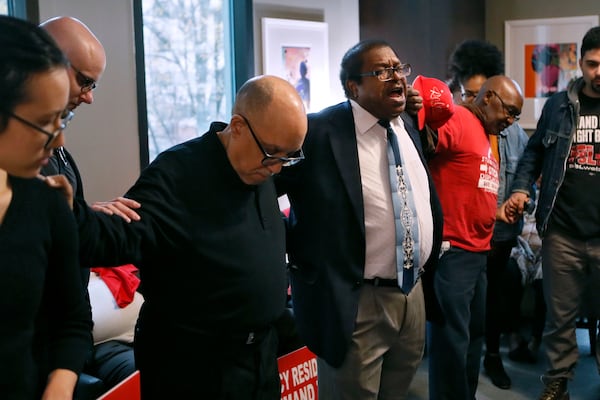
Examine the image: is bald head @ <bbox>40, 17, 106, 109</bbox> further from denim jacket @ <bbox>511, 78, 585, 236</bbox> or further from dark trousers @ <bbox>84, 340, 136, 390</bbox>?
denim jacket @ <bbox>511, 78, 585, 236</bbox>

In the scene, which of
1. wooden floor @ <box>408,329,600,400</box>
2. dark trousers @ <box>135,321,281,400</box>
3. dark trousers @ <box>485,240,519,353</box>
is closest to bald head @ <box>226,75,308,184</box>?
dark trousers @ <box>135,321,281,400</box>

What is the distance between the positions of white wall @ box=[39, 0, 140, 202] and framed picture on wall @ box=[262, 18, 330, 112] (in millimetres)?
970

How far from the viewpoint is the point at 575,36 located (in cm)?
557

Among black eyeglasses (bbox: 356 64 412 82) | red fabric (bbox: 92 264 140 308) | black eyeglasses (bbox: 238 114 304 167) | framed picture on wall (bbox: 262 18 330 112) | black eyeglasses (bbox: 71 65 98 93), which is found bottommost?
red fabric (bbox: 92 264 140 308)

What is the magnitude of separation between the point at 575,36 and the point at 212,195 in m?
4.76

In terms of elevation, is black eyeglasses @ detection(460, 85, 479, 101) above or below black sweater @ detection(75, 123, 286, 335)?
above

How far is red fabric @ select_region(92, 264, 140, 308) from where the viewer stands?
2914mm

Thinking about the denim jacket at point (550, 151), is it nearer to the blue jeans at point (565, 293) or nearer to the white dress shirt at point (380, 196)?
the blue jeans at point (565, 293)

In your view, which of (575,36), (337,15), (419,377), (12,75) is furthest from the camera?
(575,36)

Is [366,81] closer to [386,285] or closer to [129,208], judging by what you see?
[386,285]

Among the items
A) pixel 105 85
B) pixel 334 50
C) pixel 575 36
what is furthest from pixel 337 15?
pixel 575 36

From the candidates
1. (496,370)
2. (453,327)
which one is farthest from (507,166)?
(496,370)

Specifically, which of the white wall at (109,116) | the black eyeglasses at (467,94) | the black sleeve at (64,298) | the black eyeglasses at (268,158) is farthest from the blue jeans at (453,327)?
the black sleeve at (64,298)

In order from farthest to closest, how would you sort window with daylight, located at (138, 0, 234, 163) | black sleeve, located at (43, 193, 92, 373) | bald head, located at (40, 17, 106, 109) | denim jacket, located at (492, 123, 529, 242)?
1. window with daylight, located at (138, 0, 234, 163)
2. denim jacket, located at (492, 123, 529, 242)
3. bald head, located at (40, 17, 106, 109)
4. black sleeve, located at (43, 193, 92, 373)
